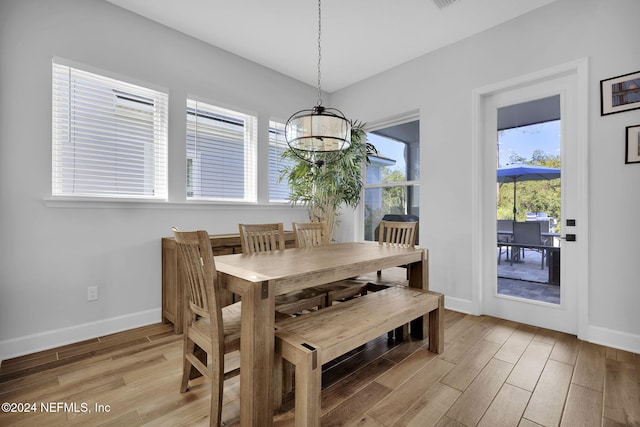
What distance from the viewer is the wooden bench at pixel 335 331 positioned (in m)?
1.39

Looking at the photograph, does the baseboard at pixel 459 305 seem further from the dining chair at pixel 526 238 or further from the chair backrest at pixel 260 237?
the chair backrest at pixel 260 237

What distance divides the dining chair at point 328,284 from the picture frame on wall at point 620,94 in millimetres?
2522

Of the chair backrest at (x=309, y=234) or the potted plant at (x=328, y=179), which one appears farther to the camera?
the potted plant at (x=328, y=179)

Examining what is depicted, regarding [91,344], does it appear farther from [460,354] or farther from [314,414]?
[460,354]

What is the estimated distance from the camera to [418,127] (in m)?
3.91

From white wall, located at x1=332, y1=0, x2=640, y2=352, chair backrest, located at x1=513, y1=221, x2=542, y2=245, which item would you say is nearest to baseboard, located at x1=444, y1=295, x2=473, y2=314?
white wall, located at x1=332, y1=0, x2=640, y2=352

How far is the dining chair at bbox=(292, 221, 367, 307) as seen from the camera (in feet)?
8.11

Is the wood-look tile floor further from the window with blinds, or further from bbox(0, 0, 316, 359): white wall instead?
the window with blinds

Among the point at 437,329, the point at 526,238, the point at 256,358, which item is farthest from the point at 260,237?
the point at 526,238

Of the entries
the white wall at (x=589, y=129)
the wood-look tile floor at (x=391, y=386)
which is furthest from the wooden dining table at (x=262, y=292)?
the white wall at (x=589, y=129)

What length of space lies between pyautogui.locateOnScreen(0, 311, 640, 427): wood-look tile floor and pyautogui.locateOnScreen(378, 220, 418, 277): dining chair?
3.13 ft

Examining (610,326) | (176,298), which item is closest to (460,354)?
(610,326)

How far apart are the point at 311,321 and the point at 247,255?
731 mm

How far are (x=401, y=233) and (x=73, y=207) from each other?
3055 mm
